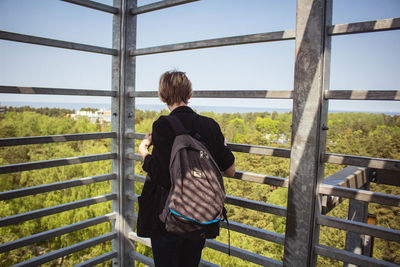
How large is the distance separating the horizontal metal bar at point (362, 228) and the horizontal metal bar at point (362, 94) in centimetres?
70

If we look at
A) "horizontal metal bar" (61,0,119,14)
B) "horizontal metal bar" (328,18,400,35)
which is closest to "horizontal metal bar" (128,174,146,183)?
"horizontal metal bar" (61,0,119,14)

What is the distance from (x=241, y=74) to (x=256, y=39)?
31.5 metres

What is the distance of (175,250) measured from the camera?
1.74 metres

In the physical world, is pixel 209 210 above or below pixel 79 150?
above

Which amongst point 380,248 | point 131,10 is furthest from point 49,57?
point 380,248

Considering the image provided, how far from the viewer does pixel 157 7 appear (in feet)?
8.56

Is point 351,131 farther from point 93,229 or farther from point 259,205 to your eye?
point 93,229

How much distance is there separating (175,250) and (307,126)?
1.06m

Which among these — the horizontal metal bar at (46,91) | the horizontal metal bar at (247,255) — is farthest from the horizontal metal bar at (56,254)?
the horizontal metal bar at (46,91)

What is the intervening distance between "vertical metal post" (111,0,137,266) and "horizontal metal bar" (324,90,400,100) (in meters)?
1.86

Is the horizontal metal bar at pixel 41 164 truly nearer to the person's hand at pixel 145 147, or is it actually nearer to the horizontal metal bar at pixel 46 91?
the horizontal metal bar at pixel 46 91

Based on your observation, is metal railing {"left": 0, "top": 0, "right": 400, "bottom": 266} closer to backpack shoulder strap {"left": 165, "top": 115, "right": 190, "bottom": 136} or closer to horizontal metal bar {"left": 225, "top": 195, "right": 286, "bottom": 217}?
horizontal metal bar {"left": 225, "top": 195, "right": 286, "bottom": 217}

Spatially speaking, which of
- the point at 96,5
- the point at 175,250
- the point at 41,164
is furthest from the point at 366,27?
the point at 41,164

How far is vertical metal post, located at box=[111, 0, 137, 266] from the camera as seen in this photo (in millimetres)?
2871
